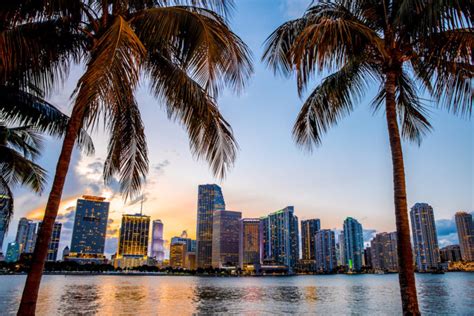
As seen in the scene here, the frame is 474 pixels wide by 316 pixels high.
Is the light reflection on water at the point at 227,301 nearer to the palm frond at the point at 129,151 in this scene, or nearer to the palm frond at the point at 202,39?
the palm frond at the point at 129,151

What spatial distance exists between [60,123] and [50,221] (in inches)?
134

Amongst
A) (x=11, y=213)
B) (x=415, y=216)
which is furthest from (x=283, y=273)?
(x=11, y=213)

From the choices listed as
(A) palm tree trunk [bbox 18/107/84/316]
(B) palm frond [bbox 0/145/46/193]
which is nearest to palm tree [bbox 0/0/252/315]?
(A) palm tree trunk [bbox 18/107/84/316]

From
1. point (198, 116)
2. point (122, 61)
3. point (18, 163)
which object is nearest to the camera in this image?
point (122, 61)

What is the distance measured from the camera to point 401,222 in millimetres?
5051

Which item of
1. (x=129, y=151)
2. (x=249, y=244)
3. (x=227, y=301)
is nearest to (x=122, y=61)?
(x=129, y=151)

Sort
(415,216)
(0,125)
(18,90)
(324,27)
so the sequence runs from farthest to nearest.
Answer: (415,216)
(0,125)
(18,90)
(324,27)

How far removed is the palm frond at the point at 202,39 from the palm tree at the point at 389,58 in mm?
778

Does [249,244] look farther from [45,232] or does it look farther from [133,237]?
[45,232]

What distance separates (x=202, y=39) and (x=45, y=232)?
115 inches

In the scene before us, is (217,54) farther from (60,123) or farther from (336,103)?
(60,123)

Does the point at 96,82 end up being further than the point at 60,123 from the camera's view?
No

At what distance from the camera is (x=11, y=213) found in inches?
394

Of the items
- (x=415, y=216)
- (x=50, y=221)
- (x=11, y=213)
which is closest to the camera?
(x=50, y=221)
